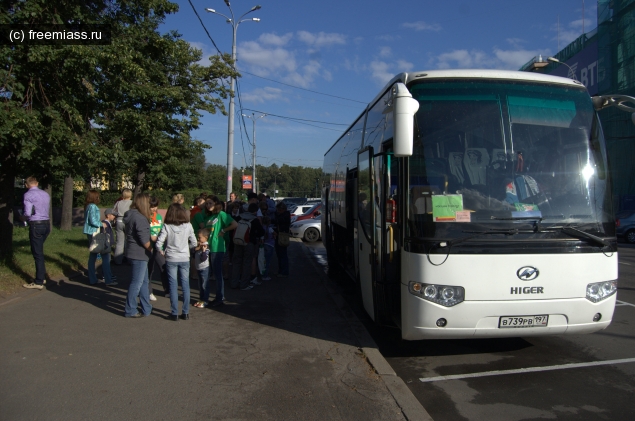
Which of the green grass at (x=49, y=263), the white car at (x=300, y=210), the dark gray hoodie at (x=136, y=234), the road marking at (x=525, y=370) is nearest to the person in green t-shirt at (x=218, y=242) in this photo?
the dark gray hoodie at (x=136, y=234)

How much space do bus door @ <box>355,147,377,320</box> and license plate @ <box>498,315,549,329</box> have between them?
152 centimetres

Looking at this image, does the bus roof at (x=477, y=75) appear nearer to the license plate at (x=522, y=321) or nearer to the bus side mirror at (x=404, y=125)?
the bus side mirror at (x=404, y=125)

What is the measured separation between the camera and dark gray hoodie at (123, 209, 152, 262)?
23.1 feet

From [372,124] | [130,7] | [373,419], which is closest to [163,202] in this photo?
[130,7]

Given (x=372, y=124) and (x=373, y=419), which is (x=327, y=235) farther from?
(x=373, y=419)

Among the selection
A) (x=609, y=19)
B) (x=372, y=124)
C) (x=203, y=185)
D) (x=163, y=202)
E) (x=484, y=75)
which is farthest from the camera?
(x=203, y=185)

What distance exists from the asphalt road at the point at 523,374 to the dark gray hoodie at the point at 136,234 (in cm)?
342

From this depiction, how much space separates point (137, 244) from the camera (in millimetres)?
7113

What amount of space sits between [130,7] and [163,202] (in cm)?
3396

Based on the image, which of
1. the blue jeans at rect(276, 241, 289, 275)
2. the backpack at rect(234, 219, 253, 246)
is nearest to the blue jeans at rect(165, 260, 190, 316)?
the backpack at rect(234, 219, 253, 246)

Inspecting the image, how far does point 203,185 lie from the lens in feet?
288

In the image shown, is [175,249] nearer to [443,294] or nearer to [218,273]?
[218,273]

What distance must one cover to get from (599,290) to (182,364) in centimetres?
440

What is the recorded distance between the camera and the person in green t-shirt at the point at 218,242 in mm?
8156
